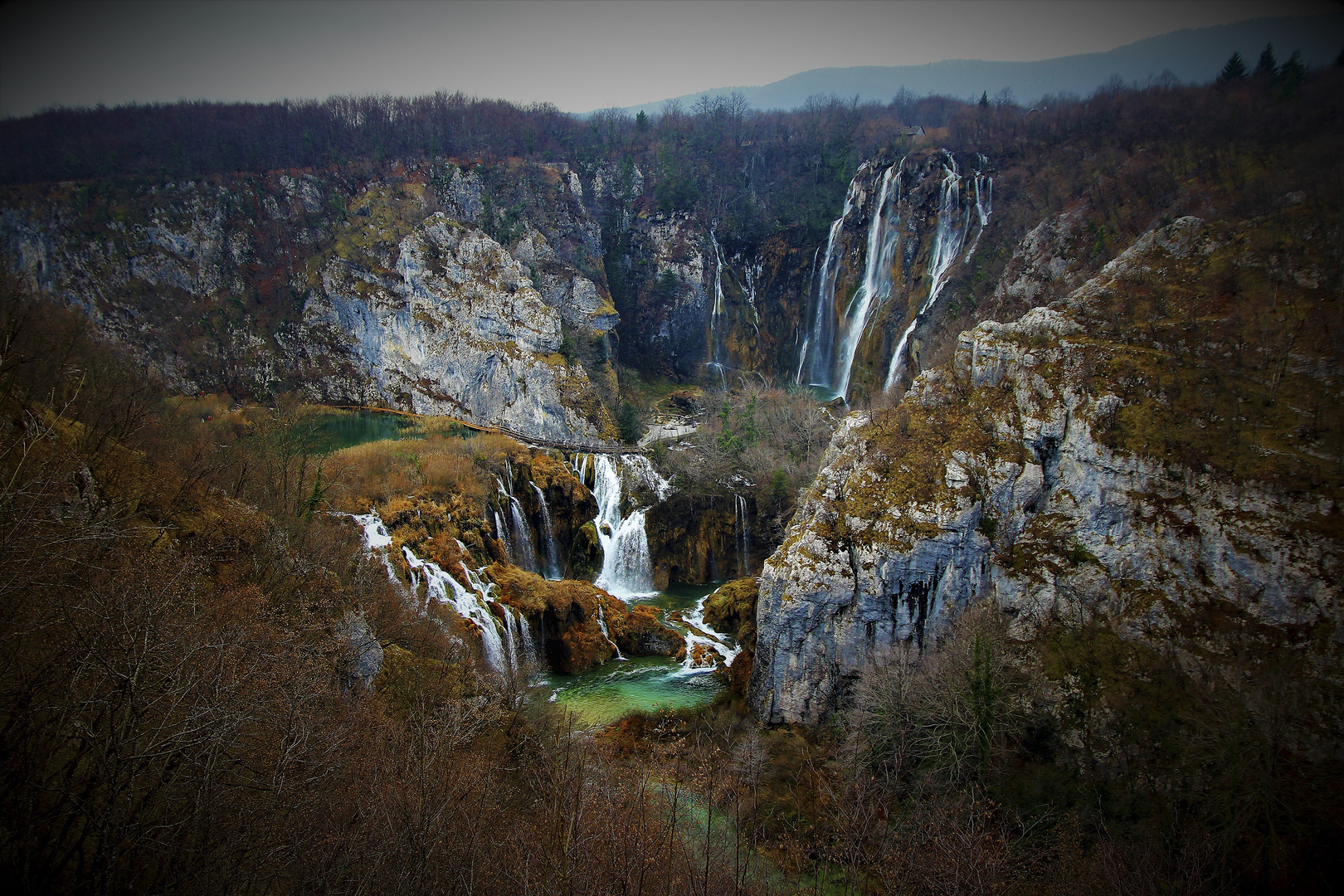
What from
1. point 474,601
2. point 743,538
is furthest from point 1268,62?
point 474,601

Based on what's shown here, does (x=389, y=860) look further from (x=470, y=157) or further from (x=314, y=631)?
(x=470, y=157)

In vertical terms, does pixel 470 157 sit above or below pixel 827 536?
above

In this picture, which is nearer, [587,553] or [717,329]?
[587,553]

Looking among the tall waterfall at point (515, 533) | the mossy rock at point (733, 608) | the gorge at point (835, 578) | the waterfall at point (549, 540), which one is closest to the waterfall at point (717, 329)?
the gorge at point (835, 578)

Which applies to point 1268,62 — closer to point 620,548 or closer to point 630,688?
point 620,548

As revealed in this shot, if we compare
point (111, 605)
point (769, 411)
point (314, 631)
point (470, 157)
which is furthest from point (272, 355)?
point (111, 605)

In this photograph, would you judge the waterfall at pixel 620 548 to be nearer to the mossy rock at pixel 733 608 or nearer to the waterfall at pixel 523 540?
the waterfall at pixel 523 540
